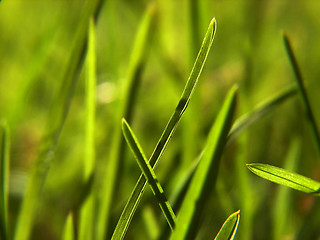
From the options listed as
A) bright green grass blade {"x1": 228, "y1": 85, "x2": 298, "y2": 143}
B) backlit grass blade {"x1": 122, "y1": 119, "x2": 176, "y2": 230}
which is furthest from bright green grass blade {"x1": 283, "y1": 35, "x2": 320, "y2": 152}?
backlit grass blade {"x1": 122, "y1": 119, "x2": 176, "y2": 230}

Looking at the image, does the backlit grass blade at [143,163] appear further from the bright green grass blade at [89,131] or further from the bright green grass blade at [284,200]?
the bright green grass blade at [284,200]

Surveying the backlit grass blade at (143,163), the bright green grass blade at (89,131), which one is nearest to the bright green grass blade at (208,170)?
the backlit grass blade at (143,163)

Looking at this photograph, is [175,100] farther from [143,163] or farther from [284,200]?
[143,163]

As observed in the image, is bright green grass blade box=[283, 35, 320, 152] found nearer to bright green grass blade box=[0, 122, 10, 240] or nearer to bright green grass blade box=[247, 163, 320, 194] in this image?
bright green grass blade box=[247, 163, 320, 194]

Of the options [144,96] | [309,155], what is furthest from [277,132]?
[144,96]

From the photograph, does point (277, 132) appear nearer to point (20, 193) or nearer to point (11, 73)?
point (20, 193)
